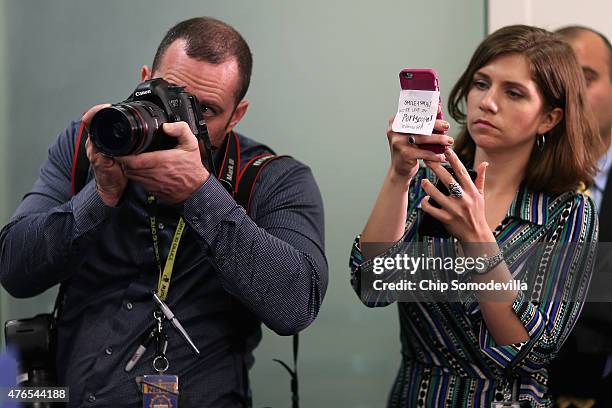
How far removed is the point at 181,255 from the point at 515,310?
60 centimetres

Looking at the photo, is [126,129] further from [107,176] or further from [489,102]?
[489,102]

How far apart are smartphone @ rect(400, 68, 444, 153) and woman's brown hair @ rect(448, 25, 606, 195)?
32cm

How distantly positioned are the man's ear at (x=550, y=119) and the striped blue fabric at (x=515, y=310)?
0.13 metres

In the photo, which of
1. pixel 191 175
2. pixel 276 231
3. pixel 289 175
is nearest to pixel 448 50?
pixel 289 175

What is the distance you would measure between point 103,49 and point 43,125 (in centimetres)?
24

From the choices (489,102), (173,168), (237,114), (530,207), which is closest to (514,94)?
(489,102)

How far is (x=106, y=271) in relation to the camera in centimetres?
156

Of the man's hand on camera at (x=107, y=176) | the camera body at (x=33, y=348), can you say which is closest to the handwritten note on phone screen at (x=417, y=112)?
the man's hand on camera at (x=107, y=176)

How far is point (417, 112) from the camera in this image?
1.37 m

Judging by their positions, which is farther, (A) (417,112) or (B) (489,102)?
(B) (489,102)

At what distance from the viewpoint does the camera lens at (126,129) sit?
1290 millimetres

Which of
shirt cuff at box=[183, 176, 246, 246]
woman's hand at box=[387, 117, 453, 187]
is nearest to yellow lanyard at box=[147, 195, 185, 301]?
shirt cuff at box=[183, 176, 246, 246]

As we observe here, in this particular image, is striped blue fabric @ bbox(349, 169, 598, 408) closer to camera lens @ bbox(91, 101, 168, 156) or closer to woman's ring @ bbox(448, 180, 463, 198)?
woman's ring @ bbox(448, 180, 463, 198)

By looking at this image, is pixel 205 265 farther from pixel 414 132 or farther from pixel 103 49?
pixel 103 49
